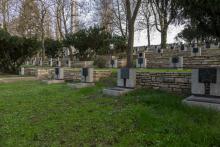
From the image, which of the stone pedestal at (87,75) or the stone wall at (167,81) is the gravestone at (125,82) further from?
the stone pedestal at (87,75)

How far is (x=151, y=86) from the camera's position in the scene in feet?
27.1

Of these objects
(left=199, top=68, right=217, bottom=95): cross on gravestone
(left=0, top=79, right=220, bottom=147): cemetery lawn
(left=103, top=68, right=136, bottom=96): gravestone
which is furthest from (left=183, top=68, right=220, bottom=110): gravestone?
(left=103, top=68, right=136, bottom=96): gravestone

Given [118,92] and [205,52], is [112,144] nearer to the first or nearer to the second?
[118,92]

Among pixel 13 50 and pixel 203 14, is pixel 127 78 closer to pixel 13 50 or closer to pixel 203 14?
pixel 203 14

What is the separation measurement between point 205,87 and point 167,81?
5.51 ft

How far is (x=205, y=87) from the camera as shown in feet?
20.2

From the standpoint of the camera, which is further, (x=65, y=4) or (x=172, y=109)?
(x=65, y=4)

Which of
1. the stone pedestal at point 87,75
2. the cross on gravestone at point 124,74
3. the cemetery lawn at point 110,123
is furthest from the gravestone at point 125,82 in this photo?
the stone pedestal at point 87,75

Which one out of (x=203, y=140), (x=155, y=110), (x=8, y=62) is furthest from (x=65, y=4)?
(x=203, y=140)

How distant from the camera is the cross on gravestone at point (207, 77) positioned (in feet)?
19.7

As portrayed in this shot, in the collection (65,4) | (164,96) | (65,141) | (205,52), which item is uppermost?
(65,4)

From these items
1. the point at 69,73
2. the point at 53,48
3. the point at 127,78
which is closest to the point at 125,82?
the point at 127,78

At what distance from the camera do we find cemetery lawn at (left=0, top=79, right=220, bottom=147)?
14.7 feet

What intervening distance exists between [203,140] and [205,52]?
13.1m
